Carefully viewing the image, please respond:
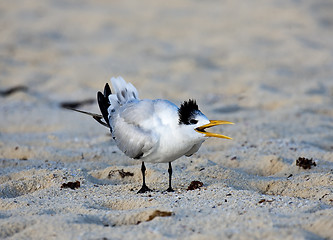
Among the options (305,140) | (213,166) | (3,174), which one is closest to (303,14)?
(305,140)

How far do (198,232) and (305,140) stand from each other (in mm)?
3278

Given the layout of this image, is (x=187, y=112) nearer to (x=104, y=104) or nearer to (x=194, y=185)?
(x=194, y=185)

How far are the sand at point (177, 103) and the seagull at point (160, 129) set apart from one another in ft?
1.07

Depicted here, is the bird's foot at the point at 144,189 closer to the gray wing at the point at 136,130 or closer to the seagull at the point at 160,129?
the seagull at the point at 160,129

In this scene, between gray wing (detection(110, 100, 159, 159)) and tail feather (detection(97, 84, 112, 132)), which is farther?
tail feather (detection(97, 84, 112, 132))

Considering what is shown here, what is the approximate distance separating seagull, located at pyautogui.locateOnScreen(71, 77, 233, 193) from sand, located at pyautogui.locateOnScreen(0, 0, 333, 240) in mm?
326

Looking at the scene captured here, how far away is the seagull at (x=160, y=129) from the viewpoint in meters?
3.88

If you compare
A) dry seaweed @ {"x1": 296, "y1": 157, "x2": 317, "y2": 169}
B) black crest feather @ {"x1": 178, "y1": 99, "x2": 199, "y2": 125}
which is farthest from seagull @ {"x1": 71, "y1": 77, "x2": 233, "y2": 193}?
dry seaweed @ {"x1": 296, "y1": 157, "x2": 317, "y2": 169}

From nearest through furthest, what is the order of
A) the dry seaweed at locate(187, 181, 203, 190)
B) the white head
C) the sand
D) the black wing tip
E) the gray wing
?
the sand < the white head < the gray wing < the dry seaweed at locate(187, 181, 203, 190) < the black wing tip

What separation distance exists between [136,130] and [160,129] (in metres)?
0.25

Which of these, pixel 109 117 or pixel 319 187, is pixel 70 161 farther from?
pixel 319 187

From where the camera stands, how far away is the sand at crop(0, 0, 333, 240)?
10.8ft

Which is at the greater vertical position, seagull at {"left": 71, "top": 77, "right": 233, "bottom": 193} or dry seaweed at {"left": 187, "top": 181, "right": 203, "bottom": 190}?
seagull at {"left": 71, "top": 77, "right": 233, "bottom": 193}

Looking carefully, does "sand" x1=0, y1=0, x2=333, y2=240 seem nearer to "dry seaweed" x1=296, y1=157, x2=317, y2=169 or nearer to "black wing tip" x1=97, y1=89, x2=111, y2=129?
"dry seaweed" x1=296, y1=157, x2=317, y2=169
